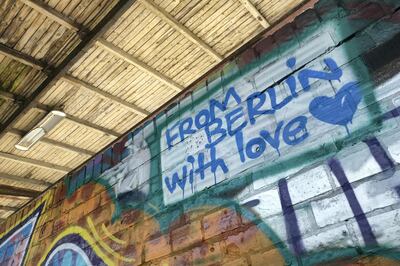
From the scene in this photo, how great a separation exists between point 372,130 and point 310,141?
0.25 meters

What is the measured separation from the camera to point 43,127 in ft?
16.3

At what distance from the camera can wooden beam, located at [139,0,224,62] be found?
3803mm

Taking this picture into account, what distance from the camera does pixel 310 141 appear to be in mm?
1430

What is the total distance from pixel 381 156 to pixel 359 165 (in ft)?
0.27

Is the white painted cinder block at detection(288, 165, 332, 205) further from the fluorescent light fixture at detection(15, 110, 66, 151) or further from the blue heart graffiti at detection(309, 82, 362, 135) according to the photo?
Answer: the fluorescent light fixture at detection(15, 110, 66, 151)

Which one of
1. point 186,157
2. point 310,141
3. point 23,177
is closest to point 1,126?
point 23,177

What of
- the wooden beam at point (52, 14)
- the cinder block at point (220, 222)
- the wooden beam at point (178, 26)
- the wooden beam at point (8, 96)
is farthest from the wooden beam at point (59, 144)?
the cinder block at point (220, 222)

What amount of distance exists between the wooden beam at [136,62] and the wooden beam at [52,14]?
354mm

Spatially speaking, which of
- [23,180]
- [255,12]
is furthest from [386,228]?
[23,180]

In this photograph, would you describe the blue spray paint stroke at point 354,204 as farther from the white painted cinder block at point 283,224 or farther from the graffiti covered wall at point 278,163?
the white painted cinder block at point 283,224

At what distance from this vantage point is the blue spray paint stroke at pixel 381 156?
116 cm

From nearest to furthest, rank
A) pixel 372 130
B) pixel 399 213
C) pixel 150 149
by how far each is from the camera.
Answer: pixel 399 213 < pixel 372 130 < pixel 150 149

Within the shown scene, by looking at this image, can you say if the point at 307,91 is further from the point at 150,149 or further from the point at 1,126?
the point at 1,126

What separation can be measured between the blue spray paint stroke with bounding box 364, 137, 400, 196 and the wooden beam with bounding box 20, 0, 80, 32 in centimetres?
363
